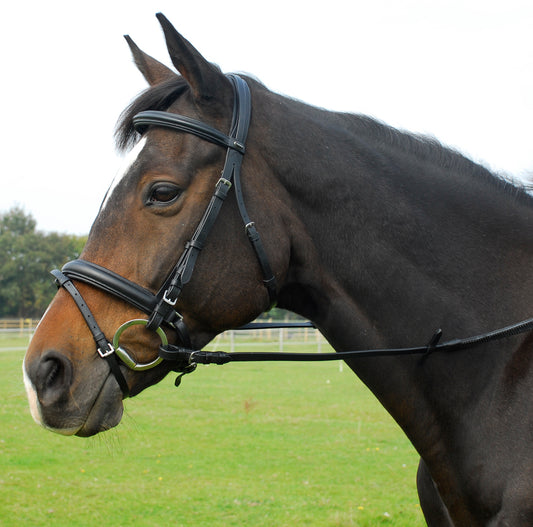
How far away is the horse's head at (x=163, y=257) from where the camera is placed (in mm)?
2467

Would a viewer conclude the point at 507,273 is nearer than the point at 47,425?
No

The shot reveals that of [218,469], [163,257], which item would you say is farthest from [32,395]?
[218,469]

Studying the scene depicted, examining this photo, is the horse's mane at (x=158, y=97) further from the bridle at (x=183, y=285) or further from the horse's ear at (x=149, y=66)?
the horse's ear at (x=149, y=66)

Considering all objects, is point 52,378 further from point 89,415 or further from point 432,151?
point 432,151

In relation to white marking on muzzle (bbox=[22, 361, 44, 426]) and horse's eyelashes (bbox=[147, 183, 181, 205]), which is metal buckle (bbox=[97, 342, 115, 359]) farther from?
horse's eyelashes (bbox=[147, 183, 181, 205])

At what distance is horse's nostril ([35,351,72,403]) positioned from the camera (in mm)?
2410

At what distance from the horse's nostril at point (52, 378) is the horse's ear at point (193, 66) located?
4.69 feet

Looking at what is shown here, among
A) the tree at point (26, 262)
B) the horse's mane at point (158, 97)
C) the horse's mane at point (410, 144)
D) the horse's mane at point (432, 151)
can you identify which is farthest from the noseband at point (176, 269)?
the tree at point (26, 262)

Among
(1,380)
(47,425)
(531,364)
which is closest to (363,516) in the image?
(531,364)

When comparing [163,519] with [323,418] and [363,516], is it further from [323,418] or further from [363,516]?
[323,418]

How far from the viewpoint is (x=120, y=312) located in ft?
8.41

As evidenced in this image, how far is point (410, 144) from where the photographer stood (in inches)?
124

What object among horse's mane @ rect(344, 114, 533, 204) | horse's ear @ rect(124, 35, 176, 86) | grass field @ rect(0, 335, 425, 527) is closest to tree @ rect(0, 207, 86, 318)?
grass field @ rect(0, 335, 425, 527)

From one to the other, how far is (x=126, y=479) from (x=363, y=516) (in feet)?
12.5
